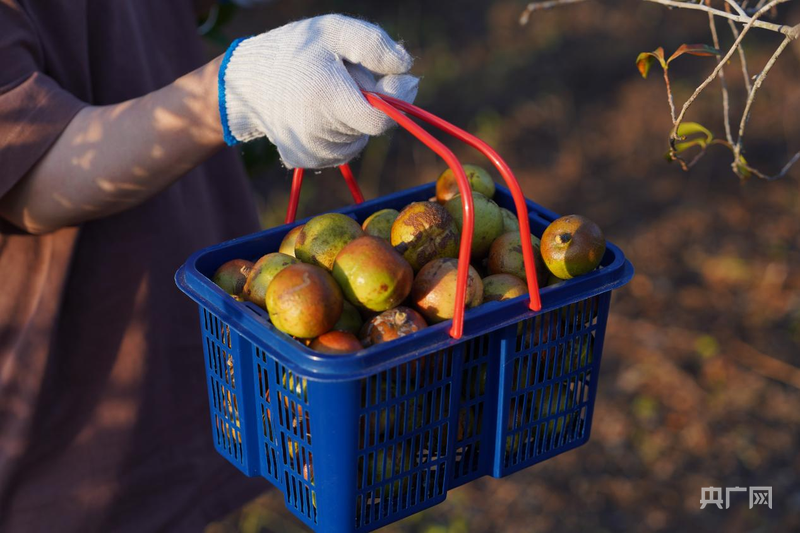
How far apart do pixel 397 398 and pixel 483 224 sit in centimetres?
45

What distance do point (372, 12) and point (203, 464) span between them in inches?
182

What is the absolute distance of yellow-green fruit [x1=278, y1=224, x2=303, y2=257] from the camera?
167cm

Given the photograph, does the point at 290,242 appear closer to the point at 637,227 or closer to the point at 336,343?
the point at 336,343

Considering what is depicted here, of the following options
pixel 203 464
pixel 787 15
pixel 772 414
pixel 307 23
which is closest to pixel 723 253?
pixel 772 414

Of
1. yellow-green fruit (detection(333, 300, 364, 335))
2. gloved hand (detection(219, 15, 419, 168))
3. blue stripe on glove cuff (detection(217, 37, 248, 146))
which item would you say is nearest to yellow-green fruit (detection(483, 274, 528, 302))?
yellow-green fruit (detection(333, 300, 364, 335))

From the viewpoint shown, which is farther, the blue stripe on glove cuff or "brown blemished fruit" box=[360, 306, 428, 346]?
the blue stripe on glove cuff

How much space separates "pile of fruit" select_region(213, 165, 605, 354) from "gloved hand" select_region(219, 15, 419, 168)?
0.16 m

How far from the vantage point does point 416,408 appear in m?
1.43

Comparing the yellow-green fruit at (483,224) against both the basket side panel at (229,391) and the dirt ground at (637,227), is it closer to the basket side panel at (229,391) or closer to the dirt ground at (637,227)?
the basket side panel at (229,391)

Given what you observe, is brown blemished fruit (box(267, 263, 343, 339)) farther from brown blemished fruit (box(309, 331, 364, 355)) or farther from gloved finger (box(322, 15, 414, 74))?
gloved finger (box(322, 15, 414, 74))

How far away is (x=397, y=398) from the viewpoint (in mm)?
1380

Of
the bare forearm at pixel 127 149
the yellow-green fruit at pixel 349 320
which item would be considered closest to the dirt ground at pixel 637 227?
the bare forearm at pixel 127 149

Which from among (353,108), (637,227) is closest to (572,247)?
(353,108)

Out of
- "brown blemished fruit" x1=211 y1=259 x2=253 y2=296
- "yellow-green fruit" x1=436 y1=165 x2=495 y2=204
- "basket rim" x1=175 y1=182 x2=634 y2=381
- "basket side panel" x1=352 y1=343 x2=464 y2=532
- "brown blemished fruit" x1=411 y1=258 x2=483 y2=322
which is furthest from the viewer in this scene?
"yellow-green fruit" x1=436 y1=165 x2=495 y2=204
